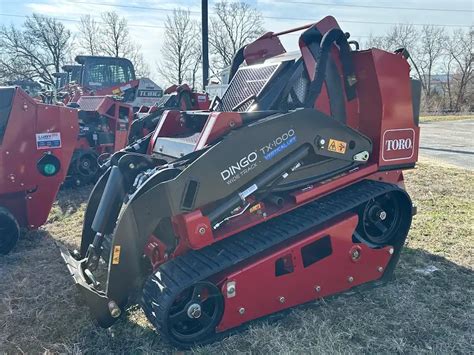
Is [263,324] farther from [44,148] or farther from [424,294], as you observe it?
[44,148]

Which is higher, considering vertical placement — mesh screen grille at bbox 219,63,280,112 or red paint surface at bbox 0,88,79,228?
mesh screen grille at bbox 219,63,280,112

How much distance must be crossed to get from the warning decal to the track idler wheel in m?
0.88

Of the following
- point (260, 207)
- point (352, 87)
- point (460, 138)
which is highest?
point (352, 87)

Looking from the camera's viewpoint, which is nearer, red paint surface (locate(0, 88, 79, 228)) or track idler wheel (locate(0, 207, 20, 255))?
track idler wheel (locate(0, 207, 20, 255))

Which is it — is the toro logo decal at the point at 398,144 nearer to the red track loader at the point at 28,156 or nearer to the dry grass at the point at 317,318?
the dry grass at the point at 317,318

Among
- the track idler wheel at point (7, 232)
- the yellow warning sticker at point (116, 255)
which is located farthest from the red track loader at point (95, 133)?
the yellow warning sticker at point (116, 255)

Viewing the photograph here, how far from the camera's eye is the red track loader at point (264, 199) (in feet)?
9.41

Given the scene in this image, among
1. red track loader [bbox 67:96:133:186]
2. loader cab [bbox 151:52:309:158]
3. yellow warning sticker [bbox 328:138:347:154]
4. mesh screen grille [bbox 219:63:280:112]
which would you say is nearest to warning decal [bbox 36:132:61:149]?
loader cab [bbox 151:52:309:158]

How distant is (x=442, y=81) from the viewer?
41.8m

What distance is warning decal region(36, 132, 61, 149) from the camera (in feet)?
16.7

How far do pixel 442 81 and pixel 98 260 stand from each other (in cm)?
4474

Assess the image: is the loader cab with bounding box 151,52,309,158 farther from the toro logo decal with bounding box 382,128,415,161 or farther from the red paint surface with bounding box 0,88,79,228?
the red paint surface with bounding box 0,88,79,228

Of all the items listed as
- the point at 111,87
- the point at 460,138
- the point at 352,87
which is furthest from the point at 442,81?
the point at 352,87

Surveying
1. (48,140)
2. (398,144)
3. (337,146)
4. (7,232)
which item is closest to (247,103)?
(337,146)
